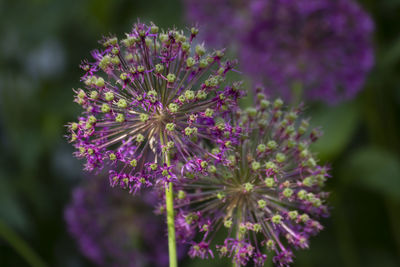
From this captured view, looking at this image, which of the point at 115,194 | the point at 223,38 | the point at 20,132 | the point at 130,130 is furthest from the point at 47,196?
the point at 130,130

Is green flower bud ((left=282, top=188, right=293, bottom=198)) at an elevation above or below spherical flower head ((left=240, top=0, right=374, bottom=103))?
below

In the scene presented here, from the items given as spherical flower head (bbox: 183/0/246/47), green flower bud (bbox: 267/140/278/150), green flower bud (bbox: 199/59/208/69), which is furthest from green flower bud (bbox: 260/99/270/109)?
spherical flower head (bbox: 183/0/246/47)

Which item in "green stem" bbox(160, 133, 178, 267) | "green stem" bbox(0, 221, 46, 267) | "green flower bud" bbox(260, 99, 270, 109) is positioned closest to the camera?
"green stem" bbox(160, 133, 178, 267)

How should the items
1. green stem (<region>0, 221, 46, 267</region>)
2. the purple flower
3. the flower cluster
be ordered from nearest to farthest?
green stem (<region>0, 221, 46, 267</region>) < the purple flower < the flower cluster

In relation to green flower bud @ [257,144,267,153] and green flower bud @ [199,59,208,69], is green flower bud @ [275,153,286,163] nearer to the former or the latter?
green flower bud @ [257,144,267,153]

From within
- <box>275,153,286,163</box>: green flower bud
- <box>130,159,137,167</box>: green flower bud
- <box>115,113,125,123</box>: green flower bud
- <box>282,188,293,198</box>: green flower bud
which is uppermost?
<box>115,113,125,123</box>: green flower bud

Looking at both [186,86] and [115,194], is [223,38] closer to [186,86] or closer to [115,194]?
[115,194]

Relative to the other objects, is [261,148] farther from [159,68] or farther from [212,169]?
[159,68]

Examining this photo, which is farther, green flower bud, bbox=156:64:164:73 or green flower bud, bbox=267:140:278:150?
green flower bud, bbox=267:140:278:150

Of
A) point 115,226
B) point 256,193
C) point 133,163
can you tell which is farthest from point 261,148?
point 115,226
